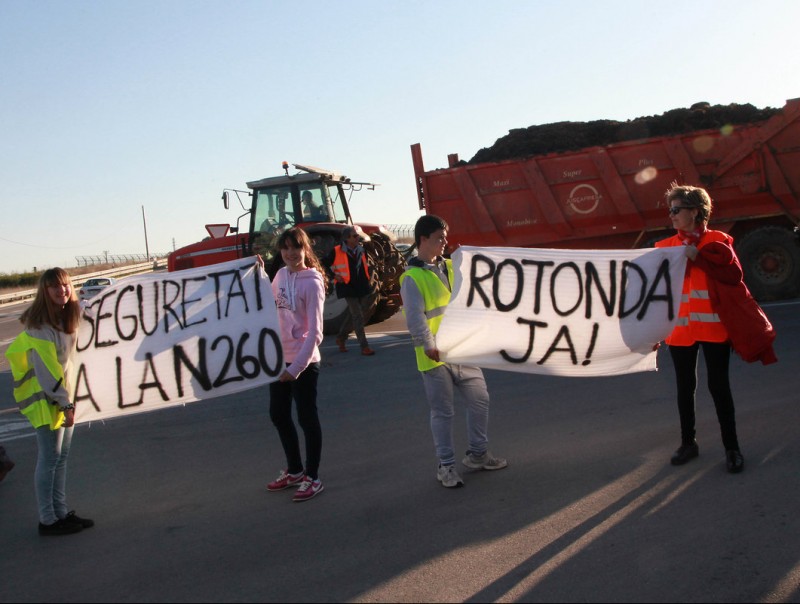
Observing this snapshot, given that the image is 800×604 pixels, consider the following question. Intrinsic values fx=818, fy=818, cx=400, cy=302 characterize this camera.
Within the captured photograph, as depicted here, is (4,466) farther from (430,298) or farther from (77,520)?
(430,298)

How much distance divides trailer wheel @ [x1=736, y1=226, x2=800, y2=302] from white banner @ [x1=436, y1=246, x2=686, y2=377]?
9161 millimetres

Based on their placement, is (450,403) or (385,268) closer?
(450,403)

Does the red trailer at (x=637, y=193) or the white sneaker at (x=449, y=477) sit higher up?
the red trailer at (x=637, y=193)

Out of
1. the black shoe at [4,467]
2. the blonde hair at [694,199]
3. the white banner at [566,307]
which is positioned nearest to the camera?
the blonde hair at [694,199]

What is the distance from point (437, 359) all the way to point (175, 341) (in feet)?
6.00

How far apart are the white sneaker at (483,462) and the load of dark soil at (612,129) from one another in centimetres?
1023

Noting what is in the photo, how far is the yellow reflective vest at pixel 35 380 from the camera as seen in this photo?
488 centimetres

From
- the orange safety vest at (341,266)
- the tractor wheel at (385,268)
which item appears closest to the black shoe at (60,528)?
the orange safety vest at (341,266)

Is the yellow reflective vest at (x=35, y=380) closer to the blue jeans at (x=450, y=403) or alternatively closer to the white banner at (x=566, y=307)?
the blue jeans at (x=450, y=403)

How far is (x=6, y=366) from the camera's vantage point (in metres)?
13.0

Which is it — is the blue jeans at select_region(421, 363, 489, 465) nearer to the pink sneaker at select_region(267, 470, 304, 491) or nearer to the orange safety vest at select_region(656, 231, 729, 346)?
the pink sneaker at select_region(267, 470, 304, 491)

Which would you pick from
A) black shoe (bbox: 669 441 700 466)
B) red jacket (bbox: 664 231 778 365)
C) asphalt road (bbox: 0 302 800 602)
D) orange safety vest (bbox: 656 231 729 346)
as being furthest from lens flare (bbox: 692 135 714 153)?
black shoe (bbox: 669 441 700 466)

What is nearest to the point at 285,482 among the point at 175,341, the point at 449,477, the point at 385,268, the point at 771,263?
the point at 449,477

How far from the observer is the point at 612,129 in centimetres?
1579
